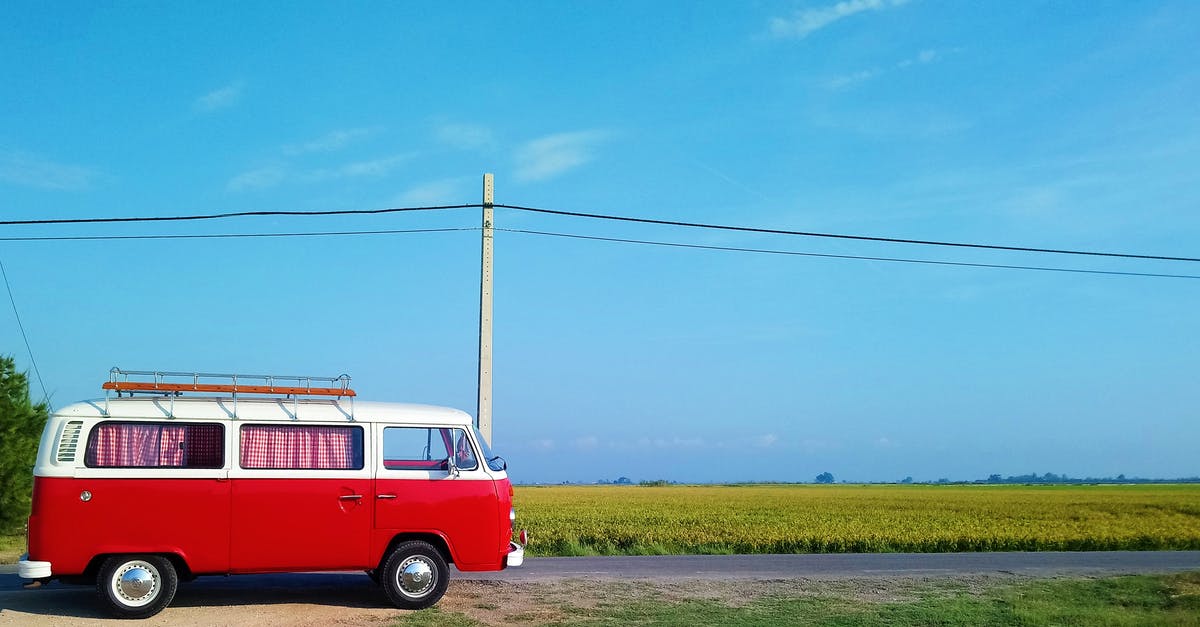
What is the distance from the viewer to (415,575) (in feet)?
43.8

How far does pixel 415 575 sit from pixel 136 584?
11.0 ft

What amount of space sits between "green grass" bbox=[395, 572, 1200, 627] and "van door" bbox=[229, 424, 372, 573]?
136cm

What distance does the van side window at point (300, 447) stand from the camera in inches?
505

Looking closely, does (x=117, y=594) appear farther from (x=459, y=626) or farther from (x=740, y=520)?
(x=740, y=520)

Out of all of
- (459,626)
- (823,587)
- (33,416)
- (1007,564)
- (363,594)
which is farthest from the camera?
(33,416)

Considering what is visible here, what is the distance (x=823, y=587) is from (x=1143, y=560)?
1041 cm

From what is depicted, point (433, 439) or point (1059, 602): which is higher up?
point (433, 439)

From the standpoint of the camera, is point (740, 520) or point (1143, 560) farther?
point (740, 520)

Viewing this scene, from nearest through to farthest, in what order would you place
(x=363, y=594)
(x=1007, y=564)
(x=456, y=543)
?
(x=456, y=543) < (x=363, y=594) < (x=1007, y=564)

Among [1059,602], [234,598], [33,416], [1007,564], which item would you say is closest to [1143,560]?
[1007,564]

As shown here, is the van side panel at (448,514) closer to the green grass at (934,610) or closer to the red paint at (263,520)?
the red paint at (263,520)

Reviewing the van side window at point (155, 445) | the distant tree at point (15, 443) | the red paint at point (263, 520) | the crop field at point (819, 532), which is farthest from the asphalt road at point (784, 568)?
the distant tree at point (15, 443)

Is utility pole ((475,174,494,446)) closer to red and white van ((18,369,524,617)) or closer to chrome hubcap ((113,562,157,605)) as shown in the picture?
red and white van ((18,369,524,617))

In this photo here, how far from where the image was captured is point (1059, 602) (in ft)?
48.6
